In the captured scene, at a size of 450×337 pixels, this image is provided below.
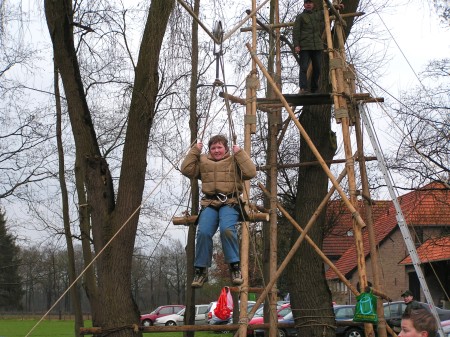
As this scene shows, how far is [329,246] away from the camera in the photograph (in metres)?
44.3

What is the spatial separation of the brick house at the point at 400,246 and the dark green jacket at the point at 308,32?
9611 mm

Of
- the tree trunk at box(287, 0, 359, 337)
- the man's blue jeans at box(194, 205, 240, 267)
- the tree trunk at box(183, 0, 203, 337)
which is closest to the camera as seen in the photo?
the man's blue jeans at box(194, 205, 240, 267)

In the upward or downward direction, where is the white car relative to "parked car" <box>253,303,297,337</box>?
upward

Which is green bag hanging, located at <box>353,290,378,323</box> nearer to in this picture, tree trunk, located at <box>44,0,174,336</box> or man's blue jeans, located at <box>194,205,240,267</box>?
man's blue jeans, located at <box>194,205,240,267</box>

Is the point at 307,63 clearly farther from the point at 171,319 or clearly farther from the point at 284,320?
the point at 171,319

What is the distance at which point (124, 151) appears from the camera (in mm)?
9852

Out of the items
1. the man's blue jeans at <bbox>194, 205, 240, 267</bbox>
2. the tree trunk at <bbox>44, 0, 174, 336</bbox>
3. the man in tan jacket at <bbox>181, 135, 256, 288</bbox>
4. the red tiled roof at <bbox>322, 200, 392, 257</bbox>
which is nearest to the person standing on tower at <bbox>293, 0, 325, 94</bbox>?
the tree trunk at <bbox>44, 0, 174, 336</bbox>

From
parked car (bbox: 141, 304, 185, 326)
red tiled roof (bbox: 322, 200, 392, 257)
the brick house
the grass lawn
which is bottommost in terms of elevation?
the grass lawn

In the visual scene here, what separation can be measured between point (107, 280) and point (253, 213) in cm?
240

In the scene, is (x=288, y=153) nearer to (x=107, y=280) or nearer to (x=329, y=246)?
(x=107, y=280)

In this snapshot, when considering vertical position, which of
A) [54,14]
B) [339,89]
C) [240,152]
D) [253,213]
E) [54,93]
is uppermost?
[54,93]

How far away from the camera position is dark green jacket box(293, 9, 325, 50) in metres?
10.5

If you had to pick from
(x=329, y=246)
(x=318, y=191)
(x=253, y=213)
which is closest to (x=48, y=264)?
(x=329, y=246)

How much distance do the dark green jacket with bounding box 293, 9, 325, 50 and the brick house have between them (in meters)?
9.61
